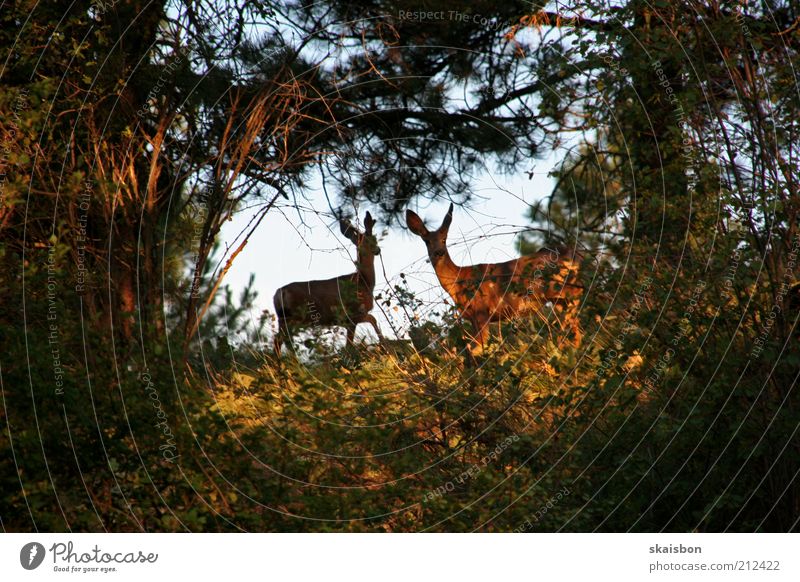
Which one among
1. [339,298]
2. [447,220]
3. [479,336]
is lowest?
[479,336]

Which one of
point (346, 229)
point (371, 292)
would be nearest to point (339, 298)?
point (346, 229)

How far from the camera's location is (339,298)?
672cm

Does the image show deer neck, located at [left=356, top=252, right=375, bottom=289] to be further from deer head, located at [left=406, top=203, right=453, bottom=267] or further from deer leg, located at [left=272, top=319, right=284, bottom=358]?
deer leg, located at [left=272, top=319, right=284, bottom=358]

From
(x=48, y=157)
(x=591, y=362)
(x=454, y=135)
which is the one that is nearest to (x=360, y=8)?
(x=454, y=135)

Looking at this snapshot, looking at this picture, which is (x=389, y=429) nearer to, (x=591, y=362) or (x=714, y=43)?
(x=591, y=362)

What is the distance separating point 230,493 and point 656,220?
3086 millimetres

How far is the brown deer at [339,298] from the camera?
286 inches
